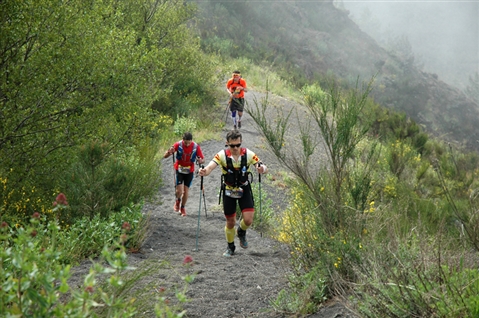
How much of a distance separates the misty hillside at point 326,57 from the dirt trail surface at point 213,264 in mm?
22305

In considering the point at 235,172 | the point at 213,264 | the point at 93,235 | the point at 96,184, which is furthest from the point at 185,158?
the point at 93,235

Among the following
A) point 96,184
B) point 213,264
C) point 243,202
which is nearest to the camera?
point 213,264

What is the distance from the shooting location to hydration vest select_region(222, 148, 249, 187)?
7.46 metres

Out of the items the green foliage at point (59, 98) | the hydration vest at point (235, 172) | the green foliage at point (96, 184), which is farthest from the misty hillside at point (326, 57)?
the hydration vest at point (235, 172)

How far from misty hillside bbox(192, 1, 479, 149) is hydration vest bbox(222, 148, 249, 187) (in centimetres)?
2492

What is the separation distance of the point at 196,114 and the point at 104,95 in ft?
35.5

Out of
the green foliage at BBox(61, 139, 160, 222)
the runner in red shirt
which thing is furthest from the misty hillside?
the green foliage at BBox(61, 139, 160, 222)

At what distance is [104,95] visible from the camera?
9.09 metres

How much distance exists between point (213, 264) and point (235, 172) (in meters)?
1.31

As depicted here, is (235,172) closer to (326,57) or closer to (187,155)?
(187,155)

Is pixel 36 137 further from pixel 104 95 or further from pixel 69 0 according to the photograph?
pixel 69 0

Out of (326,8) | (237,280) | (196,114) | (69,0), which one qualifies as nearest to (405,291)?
(237,280)

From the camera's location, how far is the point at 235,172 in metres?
7.48

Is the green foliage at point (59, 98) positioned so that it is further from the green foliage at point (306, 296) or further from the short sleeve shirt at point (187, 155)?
Answer: the green foliage at point (306, 296)
